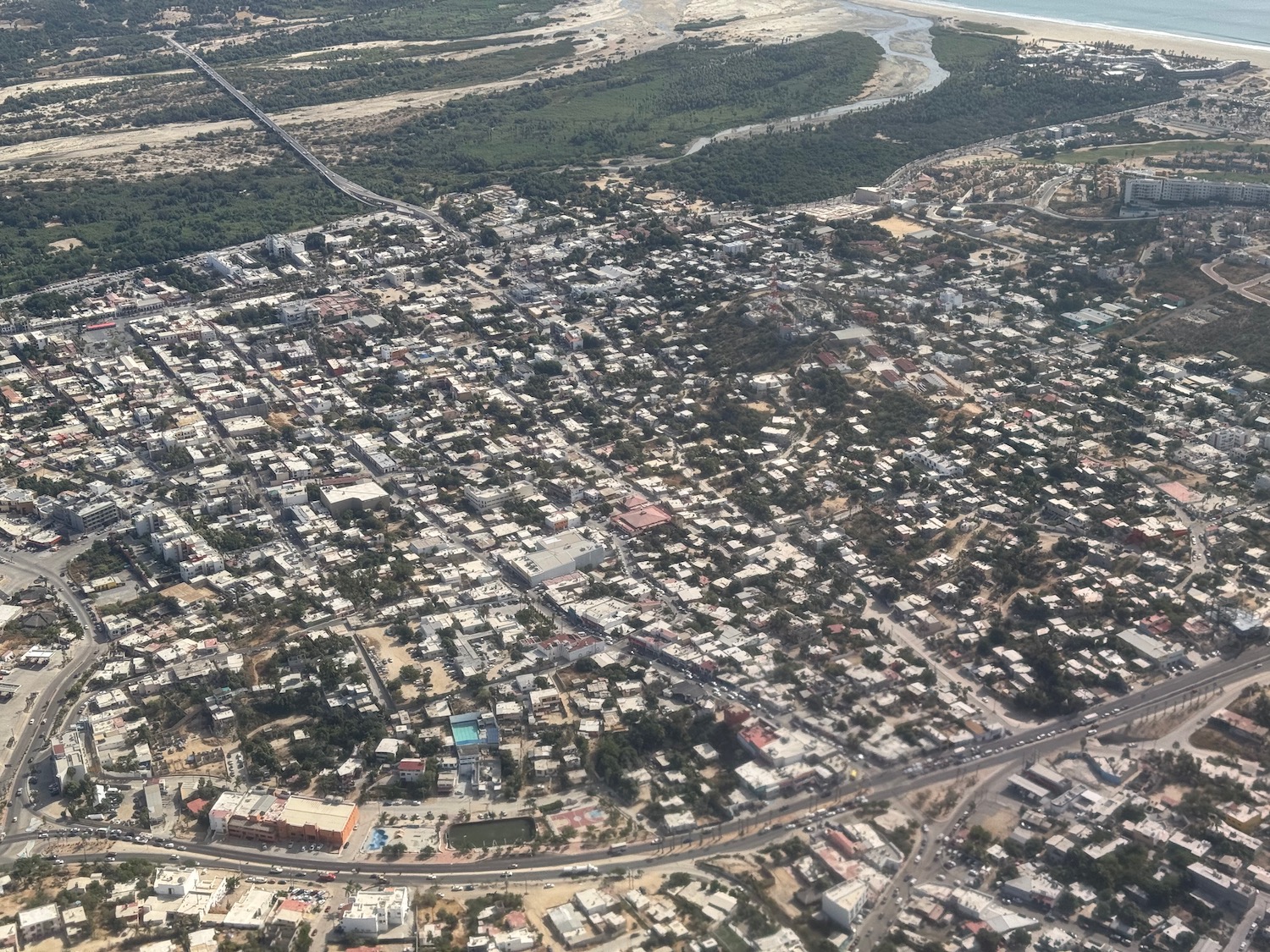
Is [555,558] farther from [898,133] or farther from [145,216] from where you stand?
[898,133]

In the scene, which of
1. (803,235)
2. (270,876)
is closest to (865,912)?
(270,876)

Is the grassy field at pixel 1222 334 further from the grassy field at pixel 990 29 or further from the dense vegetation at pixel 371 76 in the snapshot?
the grassy field at pixel 990 29

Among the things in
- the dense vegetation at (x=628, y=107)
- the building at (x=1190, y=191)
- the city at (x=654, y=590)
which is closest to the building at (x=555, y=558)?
the city at (x=654, y=590)

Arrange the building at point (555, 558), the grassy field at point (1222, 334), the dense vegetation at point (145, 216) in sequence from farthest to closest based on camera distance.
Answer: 1. the dense vegetation at point (145, 216)
2. the grassy field at point (1222, 334)
3. the building at point (555, 558)

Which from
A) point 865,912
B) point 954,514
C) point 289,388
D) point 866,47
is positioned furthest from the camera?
point 866,47

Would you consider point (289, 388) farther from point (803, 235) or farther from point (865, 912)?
point (865, 912)

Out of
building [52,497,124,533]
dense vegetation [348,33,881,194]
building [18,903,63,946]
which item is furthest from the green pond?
dense vegetation [348,33,881,194]

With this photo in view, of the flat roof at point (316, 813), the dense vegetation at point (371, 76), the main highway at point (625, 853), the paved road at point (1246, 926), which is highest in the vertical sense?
the dense vegetation at point (371, 76)
